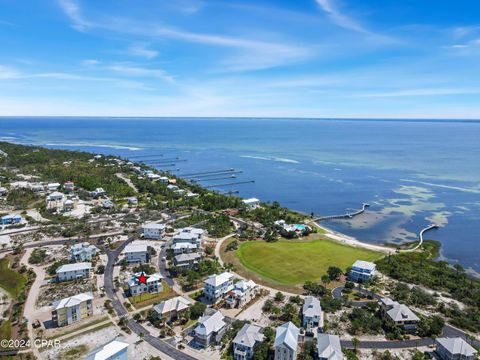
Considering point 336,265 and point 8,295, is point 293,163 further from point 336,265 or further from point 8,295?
point 8,295

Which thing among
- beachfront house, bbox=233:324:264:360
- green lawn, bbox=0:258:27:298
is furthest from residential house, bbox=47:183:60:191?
beachfront house, bbox=233:324:264:360

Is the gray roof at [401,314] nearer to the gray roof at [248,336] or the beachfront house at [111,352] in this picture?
the gray roof at [248,336]

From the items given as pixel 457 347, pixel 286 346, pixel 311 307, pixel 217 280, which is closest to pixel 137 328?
pixel 217 280

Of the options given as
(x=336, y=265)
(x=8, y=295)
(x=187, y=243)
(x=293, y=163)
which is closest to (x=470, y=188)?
(x=293, y=163)

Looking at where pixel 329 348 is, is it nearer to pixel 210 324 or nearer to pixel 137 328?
pixel 210 324

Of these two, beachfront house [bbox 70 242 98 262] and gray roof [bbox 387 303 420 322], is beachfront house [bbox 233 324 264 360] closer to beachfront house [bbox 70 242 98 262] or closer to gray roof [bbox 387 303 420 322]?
gray roof [bbox 387 303 420 322]
